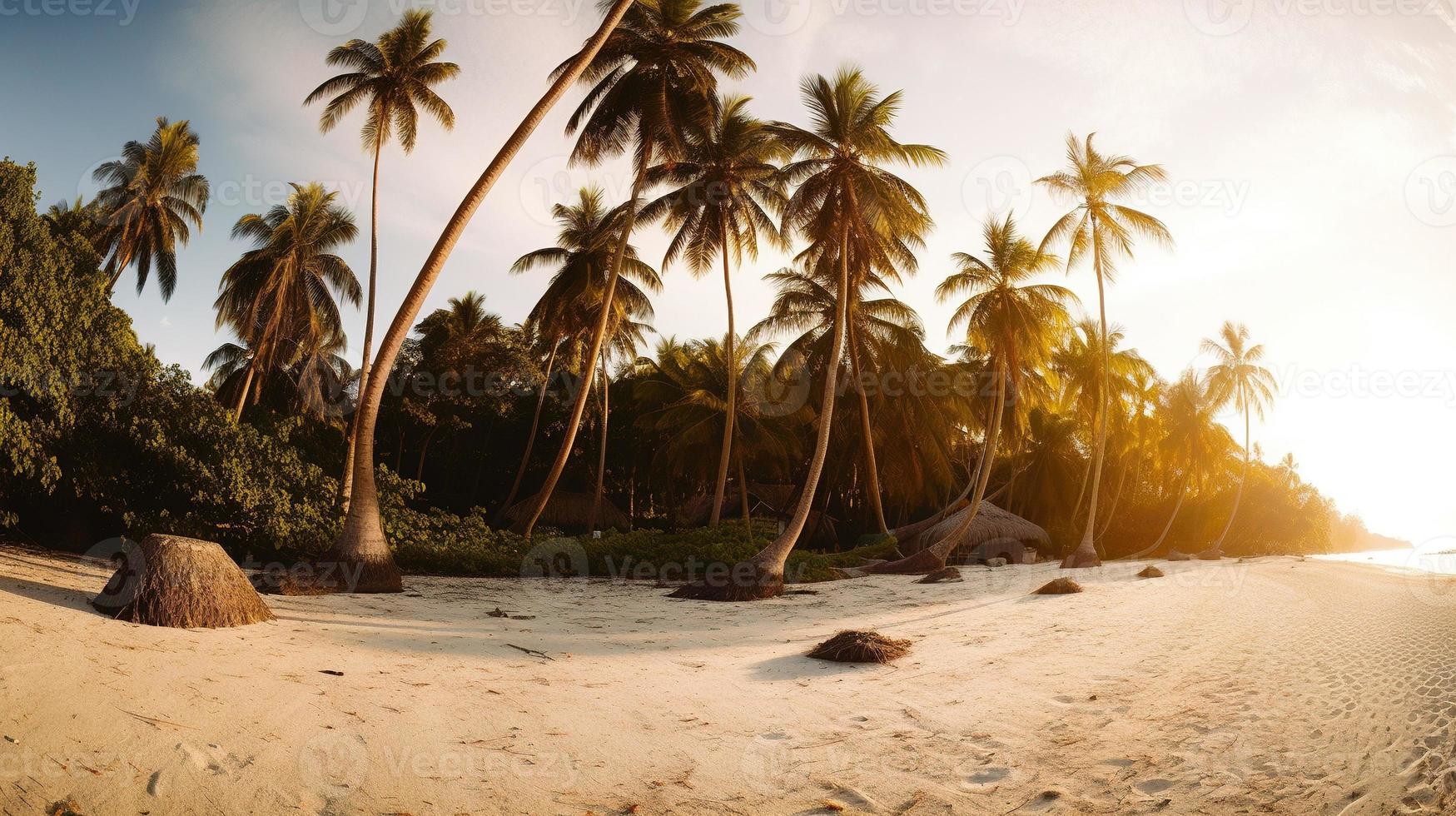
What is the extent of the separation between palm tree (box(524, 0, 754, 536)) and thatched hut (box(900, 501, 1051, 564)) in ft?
42.3

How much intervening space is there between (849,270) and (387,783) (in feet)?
48.4

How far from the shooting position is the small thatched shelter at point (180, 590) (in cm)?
539

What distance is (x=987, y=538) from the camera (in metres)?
23.3

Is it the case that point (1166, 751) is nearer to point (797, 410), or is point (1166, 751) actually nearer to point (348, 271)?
point (797, 410)

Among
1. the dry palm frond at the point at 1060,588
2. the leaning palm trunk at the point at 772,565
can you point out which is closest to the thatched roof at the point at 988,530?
the dry palm frond at the point at 1060,588

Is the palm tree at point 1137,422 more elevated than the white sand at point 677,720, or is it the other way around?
the palm tree at point 1137,422

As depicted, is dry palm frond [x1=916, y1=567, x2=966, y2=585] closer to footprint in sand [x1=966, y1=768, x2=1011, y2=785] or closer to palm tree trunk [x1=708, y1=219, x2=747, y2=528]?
palm tree trunk [x1=708, y1=219, x2=747, y2=528]

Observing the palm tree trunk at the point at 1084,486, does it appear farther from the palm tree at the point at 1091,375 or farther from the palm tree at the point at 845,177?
the palm tree at the point at 845,177

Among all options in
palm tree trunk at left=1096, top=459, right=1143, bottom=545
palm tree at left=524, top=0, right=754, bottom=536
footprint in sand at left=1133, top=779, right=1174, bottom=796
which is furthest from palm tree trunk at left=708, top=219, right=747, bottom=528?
palm tree trunk at left=1096, top=459, right=1143, bottom=545

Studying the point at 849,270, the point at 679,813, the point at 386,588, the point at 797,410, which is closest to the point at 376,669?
the point at 679,813

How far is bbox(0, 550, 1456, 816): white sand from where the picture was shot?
318cm

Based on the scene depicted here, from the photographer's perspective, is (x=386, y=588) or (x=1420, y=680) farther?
(x=386, y=588)

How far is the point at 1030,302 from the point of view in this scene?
20.6 meters

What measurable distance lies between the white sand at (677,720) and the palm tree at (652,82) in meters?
10.00
